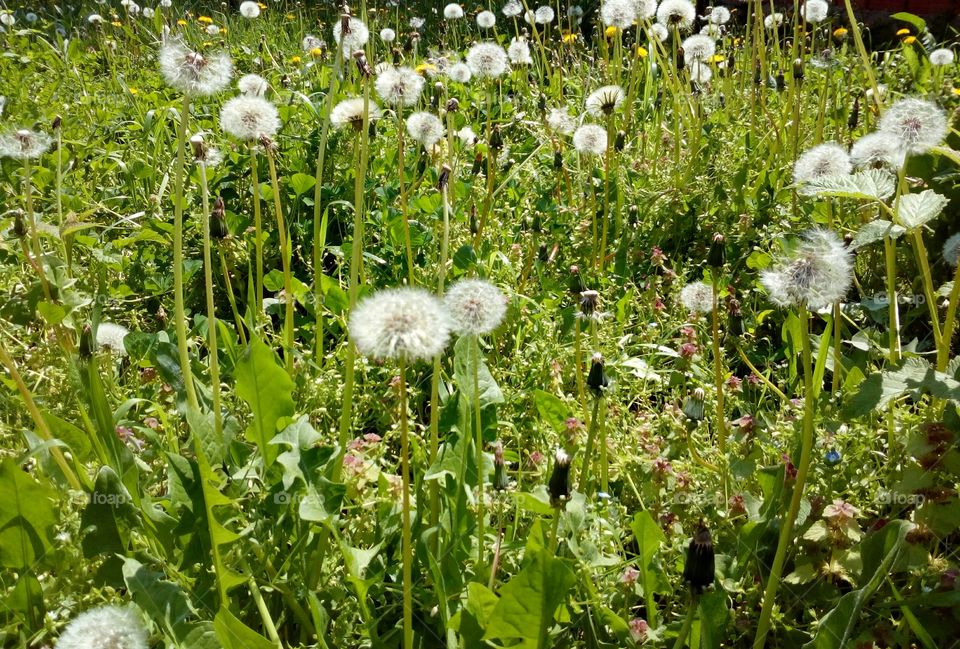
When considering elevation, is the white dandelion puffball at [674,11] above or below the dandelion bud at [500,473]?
above

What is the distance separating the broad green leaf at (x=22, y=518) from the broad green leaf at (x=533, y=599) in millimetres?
715

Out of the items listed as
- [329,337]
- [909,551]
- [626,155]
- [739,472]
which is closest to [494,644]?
[739,472]

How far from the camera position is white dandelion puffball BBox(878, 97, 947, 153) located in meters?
1.38

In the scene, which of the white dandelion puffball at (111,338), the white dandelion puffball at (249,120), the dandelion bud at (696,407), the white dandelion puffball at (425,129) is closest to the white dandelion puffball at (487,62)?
the white dandelion puffball at (425,129)

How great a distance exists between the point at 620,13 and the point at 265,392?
2176 millimetres

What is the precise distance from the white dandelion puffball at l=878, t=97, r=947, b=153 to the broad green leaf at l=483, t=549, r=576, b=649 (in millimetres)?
924

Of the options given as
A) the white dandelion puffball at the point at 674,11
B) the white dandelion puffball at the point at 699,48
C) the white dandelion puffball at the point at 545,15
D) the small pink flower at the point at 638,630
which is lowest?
the small pink flower at the point at 638,630

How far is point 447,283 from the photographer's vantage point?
234 centimetres

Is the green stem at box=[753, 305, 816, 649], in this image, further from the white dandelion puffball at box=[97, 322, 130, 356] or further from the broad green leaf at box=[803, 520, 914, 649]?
the white dandelion puffball at box=[97, 322, 130, 356]

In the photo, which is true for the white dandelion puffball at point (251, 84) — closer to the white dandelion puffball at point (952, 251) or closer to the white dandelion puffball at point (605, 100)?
the white dandelion puffball at point (605, 100)

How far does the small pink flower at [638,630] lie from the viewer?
124cm

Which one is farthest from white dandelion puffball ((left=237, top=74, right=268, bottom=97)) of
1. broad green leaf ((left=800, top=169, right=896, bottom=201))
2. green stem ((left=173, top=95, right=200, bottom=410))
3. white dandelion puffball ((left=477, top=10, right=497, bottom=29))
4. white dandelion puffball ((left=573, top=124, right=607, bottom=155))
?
white dandelion puffball ((left=477, top=10, right=497, bottom=29))

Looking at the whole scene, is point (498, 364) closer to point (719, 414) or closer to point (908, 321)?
point (719, 414)

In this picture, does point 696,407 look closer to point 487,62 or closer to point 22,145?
point 22,145
